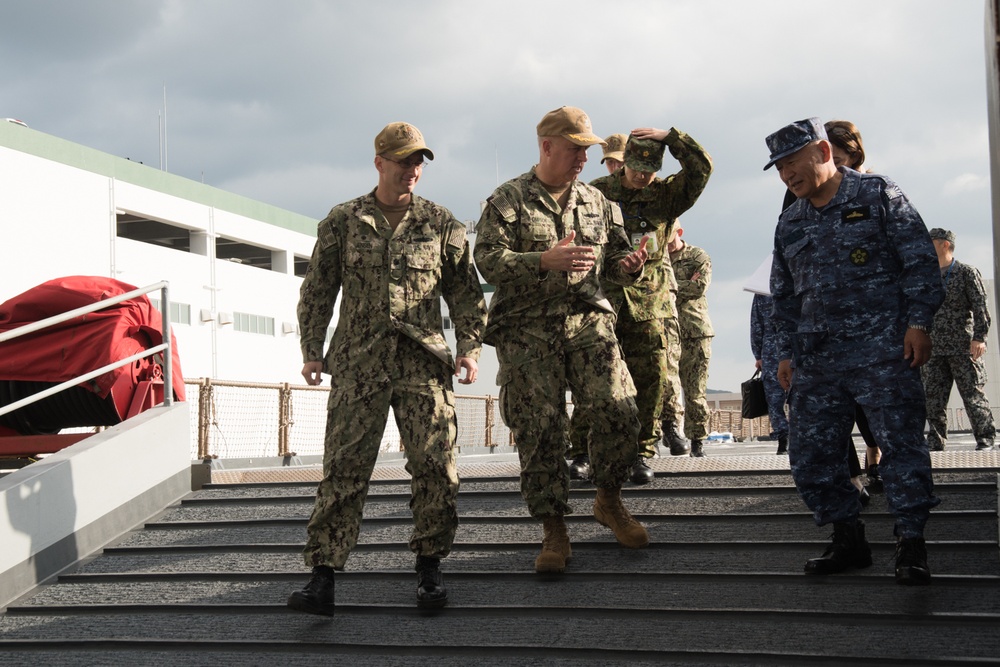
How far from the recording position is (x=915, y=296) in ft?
14.5

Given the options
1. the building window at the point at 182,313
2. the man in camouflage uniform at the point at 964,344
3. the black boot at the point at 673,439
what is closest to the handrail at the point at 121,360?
the black boot at the point at 673,439

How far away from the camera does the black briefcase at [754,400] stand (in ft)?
25.9

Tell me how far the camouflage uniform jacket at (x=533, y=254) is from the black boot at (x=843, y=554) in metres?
1.51

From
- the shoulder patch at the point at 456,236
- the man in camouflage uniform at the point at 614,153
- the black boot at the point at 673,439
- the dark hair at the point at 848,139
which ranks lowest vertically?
the black boot at the point at 673,439

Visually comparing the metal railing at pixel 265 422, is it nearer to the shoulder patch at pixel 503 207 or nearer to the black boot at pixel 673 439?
the black boot at pixel 673 439

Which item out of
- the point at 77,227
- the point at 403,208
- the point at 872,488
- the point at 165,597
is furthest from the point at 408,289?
the point at 77,227

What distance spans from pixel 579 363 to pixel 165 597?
2.49 metres

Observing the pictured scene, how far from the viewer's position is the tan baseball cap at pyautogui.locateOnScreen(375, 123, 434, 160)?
4.92 metres

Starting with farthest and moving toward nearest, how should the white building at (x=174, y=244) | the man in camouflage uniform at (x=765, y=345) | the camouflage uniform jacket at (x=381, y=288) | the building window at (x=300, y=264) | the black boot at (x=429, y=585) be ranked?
the building window at (x=300, y=264), the white building at (x=174, y=244), the man in camouflage uniform at (x=765, y=345), the camouflage uniform jacket at (x=381, y=288), the black boot at (x=429, y=585)

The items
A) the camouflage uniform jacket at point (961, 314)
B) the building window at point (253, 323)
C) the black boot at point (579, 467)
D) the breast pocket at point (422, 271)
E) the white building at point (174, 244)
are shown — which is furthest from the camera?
the building window at point (253, 323)

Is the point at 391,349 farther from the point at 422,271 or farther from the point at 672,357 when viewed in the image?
the point at 672,357

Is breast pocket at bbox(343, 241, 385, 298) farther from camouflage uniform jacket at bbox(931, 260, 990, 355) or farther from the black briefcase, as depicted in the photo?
camouflage uniform jacket at bbox(931, 260, 990, 355)

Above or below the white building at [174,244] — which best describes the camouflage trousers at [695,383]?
below

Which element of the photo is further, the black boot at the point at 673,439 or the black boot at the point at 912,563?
the black boot at the point at 673,439
